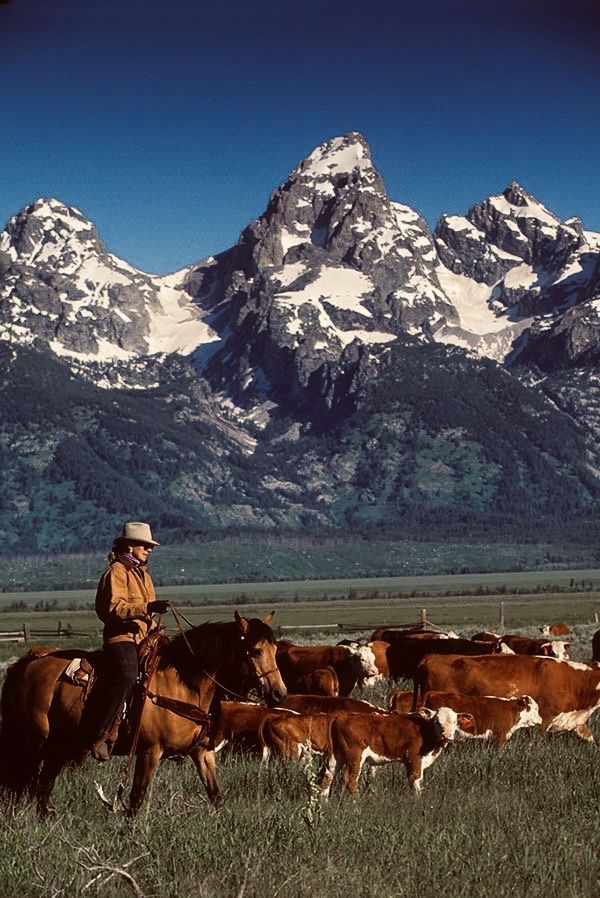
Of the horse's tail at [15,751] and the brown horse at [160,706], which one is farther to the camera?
the horse's tail at [15,751]

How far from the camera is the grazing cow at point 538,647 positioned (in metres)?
23.8

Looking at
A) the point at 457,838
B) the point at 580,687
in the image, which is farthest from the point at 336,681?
the point at 457,838

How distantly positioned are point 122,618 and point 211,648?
2.98 feet

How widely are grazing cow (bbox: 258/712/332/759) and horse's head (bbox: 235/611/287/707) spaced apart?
2382 millimetres

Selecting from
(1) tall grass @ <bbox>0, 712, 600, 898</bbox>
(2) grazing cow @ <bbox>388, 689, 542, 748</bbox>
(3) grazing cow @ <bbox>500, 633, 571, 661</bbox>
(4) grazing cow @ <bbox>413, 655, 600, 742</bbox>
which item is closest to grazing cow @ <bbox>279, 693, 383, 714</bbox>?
(2) grazing cow @ <bbox>388, 689, 542, 748</bbox>

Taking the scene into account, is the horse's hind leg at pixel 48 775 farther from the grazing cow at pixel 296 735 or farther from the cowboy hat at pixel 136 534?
the grazing cow at pixel 296 735

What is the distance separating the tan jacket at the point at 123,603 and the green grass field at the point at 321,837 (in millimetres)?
1535

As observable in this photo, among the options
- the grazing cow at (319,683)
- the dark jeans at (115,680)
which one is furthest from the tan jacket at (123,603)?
the grazing cow at (319,683)

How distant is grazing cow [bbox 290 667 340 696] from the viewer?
71.7ft

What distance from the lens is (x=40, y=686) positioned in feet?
42.7

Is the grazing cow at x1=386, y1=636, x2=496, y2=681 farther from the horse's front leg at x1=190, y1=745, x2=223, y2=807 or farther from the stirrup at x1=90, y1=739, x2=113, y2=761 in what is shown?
the stirrup at x1=90, y1=739, x2=113, y2=761

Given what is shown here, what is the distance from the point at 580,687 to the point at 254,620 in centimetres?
657

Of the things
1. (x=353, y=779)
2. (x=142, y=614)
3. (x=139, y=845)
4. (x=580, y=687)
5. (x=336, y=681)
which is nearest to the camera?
(x=139, y=845)

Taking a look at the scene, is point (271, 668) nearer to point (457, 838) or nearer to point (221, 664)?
point (221, 664)
